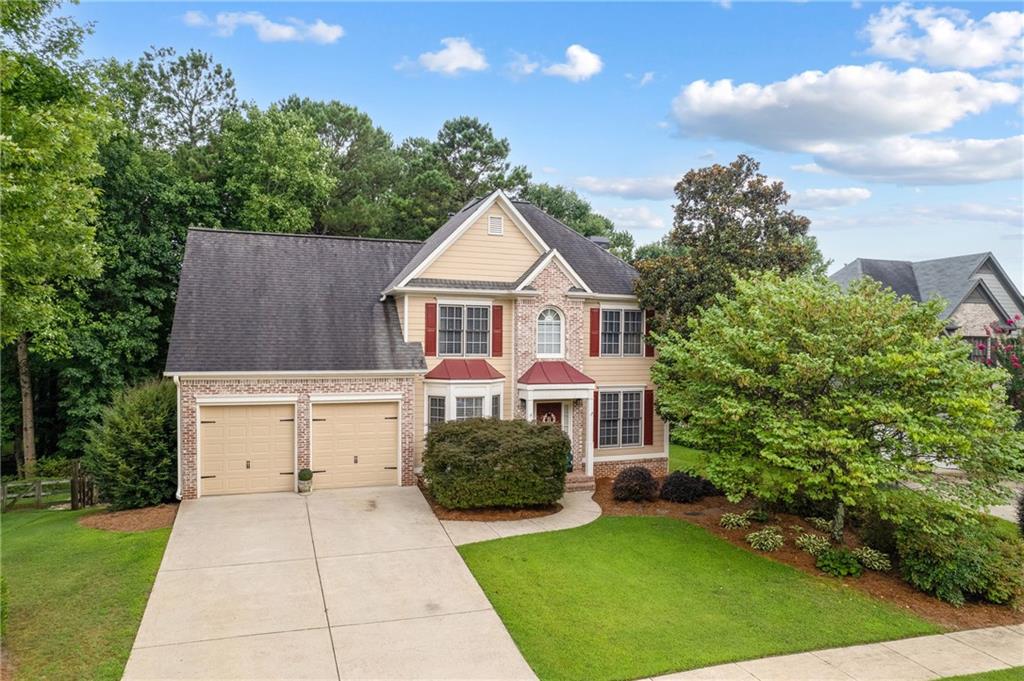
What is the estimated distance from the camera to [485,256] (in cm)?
1842

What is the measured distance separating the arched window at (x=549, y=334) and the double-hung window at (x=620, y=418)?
2.15 meters

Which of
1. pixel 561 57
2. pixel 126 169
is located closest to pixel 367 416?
pixel 561 57

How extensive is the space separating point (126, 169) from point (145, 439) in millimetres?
14064

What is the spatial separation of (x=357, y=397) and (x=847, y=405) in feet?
38.1

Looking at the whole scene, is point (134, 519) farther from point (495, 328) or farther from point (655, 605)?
point (655, 605)

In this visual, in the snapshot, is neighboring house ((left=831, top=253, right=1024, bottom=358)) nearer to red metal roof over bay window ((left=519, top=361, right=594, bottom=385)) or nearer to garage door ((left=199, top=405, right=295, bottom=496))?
red metal roof over bay window ((left=519, top=361, right=594, bottom=385))

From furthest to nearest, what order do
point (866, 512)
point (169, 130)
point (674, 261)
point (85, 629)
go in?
point (169, 130) → point (674, 261) → point (866, 512) → point (85, 629)

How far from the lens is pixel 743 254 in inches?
739

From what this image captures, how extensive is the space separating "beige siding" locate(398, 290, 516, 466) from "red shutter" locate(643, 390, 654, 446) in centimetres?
457

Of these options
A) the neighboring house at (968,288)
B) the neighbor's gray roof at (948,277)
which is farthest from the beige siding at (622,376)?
the neighbor's gray roof at (948,277)

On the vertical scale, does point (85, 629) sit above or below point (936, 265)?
below

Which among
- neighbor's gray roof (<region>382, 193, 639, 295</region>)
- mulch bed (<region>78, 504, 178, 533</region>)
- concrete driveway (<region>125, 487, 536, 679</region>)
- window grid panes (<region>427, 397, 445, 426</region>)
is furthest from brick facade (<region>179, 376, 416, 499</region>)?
neighbor's gray roof (<region>382, 193, 639, 295</region>)

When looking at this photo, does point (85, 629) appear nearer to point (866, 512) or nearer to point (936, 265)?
point (866, 512)

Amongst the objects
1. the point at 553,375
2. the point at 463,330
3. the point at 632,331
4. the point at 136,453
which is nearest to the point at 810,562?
the point at 553,375
